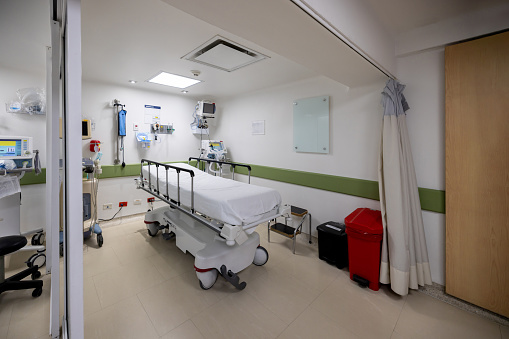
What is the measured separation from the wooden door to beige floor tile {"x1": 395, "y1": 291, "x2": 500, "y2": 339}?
18 cm

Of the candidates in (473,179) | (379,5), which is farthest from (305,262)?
(379,5)

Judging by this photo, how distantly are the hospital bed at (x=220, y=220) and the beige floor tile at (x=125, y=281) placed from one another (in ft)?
1.51

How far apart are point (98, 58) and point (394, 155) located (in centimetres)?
367

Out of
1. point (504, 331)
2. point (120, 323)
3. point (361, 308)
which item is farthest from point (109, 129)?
point (504, 331)

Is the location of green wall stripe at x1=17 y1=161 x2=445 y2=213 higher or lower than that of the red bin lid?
higher

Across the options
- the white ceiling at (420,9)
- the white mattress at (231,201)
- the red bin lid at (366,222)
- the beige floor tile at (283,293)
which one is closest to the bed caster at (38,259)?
the white mattress at (231,201)

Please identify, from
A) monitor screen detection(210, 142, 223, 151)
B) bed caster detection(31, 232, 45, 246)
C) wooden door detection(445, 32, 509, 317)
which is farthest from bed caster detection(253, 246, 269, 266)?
bed caster detection(31, 232, 45, 246)

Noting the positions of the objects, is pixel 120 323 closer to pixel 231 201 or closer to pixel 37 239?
pixel 231 201

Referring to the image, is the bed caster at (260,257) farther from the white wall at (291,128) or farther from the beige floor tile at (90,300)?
the beige floor tile at (90,300)

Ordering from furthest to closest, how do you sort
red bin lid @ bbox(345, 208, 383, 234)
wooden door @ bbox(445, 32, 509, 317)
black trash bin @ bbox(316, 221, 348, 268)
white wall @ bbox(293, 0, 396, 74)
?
black trash bin @ bbox(316, 221, 348, 268) < red bin lid @ bbox(345, 208, 383, 234) < wooden door @ bbox(445, 32, 509, 317) < white wall @ bbox(293, 0, 396, 74)

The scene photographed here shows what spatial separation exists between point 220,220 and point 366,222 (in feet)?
5.14

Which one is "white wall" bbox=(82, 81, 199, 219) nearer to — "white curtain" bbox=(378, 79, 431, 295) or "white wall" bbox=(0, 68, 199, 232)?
"white wall" bbox=(0, 68, 199, 232)

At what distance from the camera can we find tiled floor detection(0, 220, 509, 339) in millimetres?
1793

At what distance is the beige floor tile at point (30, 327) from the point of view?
1735 millimetres
